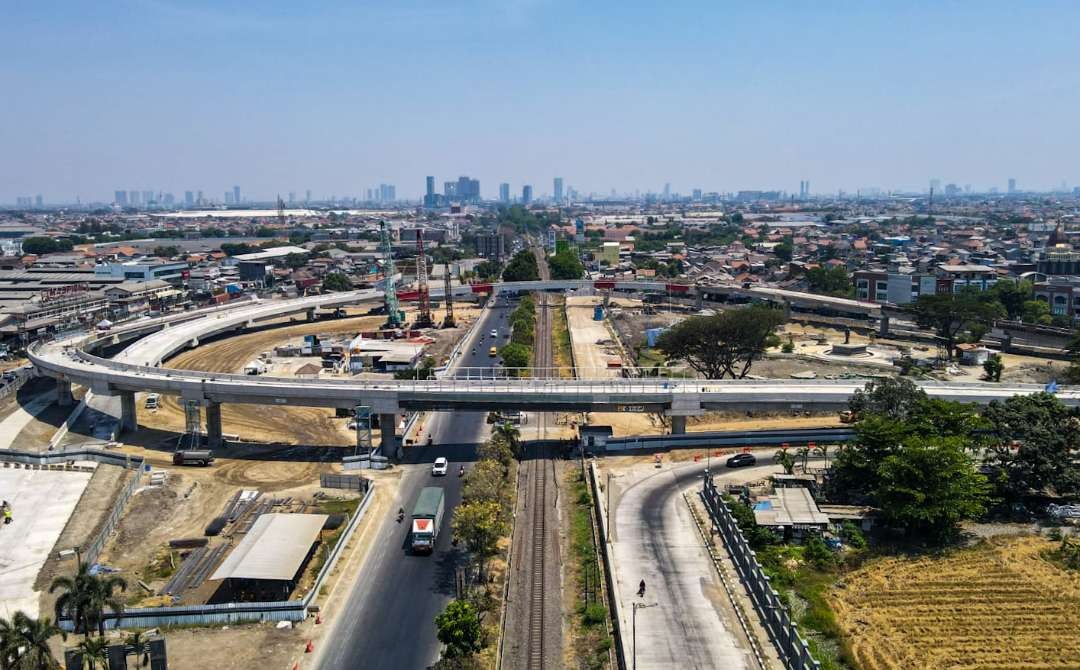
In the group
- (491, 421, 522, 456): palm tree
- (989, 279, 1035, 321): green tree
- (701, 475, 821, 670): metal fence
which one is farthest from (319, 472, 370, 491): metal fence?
(989, 279, 1035, 321): green tree

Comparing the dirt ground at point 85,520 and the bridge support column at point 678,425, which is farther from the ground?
the bridge support column at point 678,425

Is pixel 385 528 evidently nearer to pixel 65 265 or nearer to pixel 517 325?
pixel 517 325

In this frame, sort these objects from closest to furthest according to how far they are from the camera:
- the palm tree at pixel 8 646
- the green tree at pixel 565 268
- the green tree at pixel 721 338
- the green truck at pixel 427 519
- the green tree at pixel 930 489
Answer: the palm tree at pixel 8 646 → the green truck at pixel 427 519 → the green tree at pixel 930 489 → the green tree at pixel 721 338 → the green tree at pixel 565 268

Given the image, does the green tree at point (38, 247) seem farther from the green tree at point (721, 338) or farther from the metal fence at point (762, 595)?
the metal fence at point (762, 595)

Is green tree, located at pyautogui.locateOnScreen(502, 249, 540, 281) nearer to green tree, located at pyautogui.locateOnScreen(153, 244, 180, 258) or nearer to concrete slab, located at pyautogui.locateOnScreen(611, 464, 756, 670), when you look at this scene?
green tree, located at pyautogui.locateOnScreen(153, 244, 180, 258)

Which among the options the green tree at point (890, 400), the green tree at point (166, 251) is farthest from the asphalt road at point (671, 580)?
the green tree at point (166, 251)

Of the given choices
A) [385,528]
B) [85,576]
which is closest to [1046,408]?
[385,528]

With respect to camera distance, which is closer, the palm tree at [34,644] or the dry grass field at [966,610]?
the palm tree at [34,644]

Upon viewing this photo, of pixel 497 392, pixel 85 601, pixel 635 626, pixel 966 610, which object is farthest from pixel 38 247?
pixel 966 610
